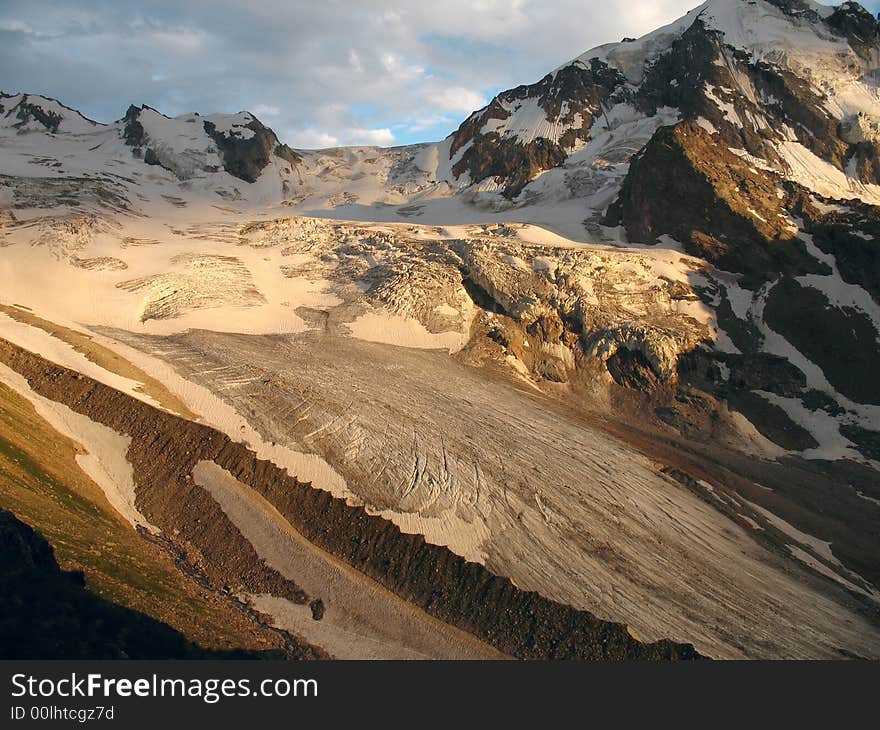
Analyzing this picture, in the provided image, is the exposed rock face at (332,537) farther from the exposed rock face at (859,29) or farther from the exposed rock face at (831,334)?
the exposed rock face at (859,29)

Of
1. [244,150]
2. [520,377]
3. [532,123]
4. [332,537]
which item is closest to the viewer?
A: [332,537]

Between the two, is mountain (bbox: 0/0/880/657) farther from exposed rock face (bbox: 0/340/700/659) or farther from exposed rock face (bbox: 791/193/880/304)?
exposed rock face (bbox: 791/193/880/304)

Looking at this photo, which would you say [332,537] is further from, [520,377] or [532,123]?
[532,123]

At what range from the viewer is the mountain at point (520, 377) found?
3272 centimetres

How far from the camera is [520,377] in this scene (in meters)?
57.5

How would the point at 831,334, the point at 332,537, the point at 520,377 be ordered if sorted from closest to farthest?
the point at 332,537 → the point at 520,377 → the point at 831,334

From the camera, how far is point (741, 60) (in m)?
127

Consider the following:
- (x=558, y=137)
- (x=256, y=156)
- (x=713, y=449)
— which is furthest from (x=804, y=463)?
(x=256, y=156)

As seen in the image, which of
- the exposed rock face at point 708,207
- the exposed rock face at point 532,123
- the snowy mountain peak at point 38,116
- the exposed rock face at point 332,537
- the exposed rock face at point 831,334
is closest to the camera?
the exposed rock face at point 332,537

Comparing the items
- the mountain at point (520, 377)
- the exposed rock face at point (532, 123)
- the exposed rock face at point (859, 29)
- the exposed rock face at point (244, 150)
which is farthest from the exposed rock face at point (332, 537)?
the exposed rock face at point (859, 29)

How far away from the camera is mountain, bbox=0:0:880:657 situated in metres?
32.7

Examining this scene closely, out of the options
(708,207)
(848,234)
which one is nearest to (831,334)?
(848,234)

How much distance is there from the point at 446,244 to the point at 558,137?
6795cm

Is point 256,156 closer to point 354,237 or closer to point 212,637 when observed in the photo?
point 354,237
